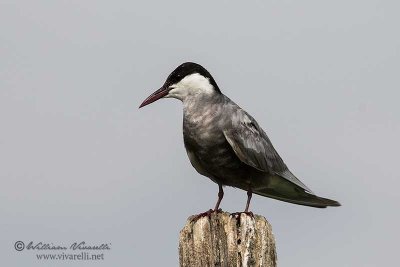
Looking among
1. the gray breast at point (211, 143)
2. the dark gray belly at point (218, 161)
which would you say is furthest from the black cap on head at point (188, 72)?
the dark gray belly at point (218, 161)

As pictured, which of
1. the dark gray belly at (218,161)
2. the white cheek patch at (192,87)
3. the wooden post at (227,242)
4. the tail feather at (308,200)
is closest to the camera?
the wooden post at (227,242)

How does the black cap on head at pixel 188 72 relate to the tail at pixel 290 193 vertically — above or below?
above

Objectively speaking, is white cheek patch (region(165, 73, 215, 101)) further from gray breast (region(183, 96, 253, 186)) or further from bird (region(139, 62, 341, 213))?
gray breast (region(183, 96, 253, 186))

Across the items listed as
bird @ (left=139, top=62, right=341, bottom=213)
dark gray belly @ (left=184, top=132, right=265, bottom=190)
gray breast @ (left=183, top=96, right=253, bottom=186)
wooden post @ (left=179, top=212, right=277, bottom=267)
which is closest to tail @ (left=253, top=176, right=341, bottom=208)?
bird @ (left=139, top=62, right=341, bottom=213)

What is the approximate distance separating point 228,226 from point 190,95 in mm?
3429

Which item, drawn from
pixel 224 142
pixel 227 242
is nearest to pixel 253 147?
pixel 224 142

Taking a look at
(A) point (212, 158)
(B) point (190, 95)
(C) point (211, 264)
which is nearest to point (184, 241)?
(C) point (211, 264)

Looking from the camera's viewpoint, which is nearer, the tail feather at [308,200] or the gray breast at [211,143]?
the gray breast at [211,143]

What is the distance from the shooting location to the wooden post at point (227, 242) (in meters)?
6.04

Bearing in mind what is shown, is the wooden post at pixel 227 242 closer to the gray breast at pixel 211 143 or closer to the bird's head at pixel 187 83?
the gray breast at pixel 211 143

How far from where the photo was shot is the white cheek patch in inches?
374

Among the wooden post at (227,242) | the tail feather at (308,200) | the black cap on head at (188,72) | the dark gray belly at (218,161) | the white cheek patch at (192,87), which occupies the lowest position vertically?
the wooden post at (227,242)

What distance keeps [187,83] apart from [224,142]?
92 cm

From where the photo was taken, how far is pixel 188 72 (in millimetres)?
9633
